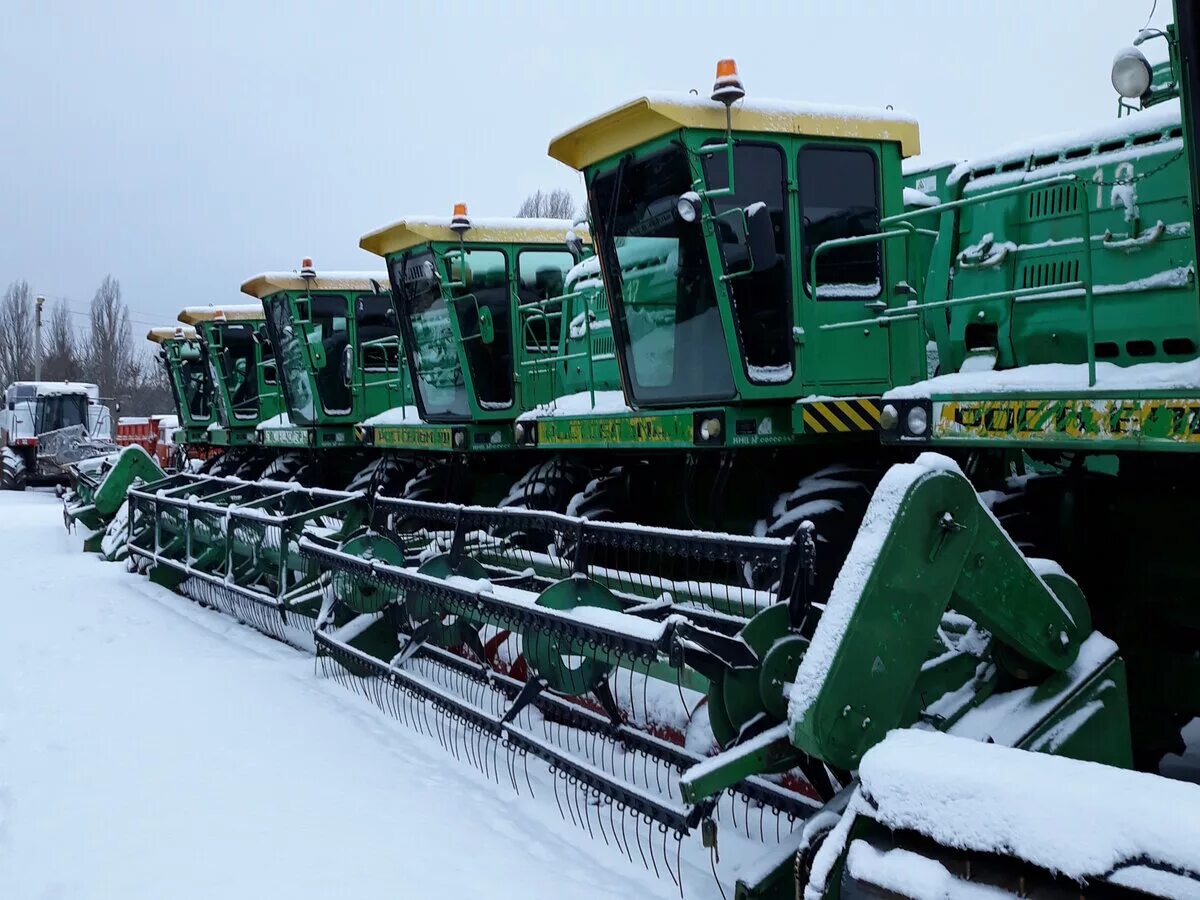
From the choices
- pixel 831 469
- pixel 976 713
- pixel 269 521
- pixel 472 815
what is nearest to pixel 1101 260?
pixel 831 469

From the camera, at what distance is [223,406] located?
15.1m

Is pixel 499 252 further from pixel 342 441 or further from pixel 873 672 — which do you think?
pixel 873 672

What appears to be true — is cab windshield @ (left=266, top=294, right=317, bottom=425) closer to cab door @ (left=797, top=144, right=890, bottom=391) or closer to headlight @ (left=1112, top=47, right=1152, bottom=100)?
cab door @ (left=797, top=144, right=890, bottom=391)

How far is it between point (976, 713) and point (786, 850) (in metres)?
0.59

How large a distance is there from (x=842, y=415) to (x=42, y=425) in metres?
26.4

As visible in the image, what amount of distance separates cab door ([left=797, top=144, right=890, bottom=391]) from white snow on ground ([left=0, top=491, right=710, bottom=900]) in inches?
101

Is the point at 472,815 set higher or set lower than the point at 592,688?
lower

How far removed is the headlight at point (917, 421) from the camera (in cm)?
395

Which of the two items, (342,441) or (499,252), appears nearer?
(499,252)

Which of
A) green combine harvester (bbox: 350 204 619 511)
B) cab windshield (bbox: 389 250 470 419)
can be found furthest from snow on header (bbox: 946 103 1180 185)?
cab windshield (bbox: 389 250 470 419)

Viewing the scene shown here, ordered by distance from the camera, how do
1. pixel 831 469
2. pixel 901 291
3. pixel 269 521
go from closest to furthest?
pixel 831 469 → pixel 901 291 → pixel 269 521

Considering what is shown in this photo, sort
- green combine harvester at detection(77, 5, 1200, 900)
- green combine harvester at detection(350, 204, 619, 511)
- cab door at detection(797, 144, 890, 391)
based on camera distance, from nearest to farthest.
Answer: green combine harvester at detection(77, 5, 1200, 900)
cab door at detection(797, 144, 890, 391)
green combine harvester at detection(350, 204, 619, 511)

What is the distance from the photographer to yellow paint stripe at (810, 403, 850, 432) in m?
4.65

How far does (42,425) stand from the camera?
26.0 meters
